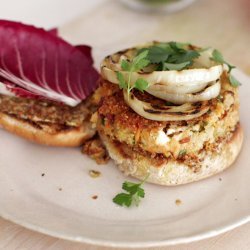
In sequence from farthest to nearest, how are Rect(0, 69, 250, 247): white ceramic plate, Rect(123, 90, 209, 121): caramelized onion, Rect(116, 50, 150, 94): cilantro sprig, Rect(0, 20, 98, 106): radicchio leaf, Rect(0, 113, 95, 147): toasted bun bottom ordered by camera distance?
1. Rect(0, 20, 98, 106): radicchio leaf
2. Rect(0, 113, 95, 147): toasted bun bottom
3. Rect(116, 50, 150, 94): cilantro sprig
4. Rect(123, 90, 209, 121): caramelized onion
5. Rect(0, 69, 250, 247): white ceramic plate

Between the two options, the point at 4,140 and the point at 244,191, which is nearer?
the point at 244,191

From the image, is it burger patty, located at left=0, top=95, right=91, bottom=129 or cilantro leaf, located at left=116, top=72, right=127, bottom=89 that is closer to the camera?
cilantro leaf, located at left=116, top=72, right=127, bottom=89

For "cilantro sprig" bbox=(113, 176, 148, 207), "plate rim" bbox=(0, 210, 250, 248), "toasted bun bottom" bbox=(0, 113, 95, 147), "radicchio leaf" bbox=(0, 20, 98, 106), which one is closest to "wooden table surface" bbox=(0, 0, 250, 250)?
"radicchio leaf" bbox=(0, 20, 98, 106)

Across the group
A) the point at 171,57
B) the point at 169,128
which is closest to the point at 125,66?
the point at 171,57

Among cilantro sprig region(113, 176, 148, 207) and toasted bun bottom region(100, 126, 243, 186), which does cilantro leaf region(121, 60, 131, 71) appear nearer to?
toasted bun bottom region(100, 126, 243, 186)

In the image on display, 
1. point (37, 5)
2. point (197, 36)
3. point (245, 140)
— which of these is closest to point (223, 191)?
point (245, 140)

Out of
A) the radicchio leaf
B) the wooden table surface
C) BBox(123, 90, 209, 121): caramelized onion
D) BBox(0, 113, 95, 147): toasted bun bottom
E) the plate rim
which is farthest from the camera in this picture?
the wooden table surface

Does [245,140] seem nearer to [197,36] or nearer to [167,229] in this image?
[167,229]
